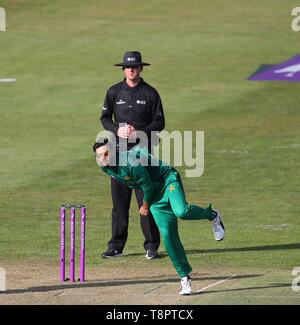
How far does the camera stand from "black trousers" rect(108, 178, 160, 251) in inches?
648

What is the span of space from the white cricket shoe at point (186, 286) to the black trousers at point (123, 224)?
2.51 meters

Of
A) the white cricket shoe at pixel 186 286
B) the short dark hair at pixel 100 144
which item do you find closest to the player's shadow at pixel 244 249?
the white cricket shoe at pixel 186 286

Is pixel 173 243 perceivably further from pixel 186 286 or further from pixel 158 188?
pixel 158 188

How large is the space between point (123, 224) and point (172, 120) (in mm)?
10350

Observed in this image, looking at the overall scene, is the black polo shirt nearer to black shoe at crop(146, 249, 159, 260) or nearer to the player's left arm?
black shoe at crop(146, 249, 159, 260)

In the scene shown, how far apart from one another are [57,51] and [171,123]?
8.15 meters

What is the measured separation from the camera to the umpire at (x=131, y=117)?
1611cm

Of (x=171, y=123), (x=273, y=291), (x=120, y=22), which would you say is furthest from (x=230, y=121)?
(x=273, y=291)

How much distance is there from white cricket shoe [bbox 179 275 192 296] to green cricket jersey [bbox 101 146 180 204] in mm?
976

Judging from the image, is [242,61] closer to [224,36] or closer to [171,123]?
[224,36]

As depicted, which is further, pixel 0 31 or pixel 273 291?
pixel 0 31

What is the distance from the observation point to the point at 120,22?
36.9 meters

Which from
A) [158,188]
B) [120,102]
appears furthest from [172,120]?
[158,188]

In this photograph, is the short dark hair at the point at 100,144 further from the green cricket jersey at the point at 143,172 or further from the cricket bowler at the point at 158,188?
the green cricket jersey at the point at 143,172
